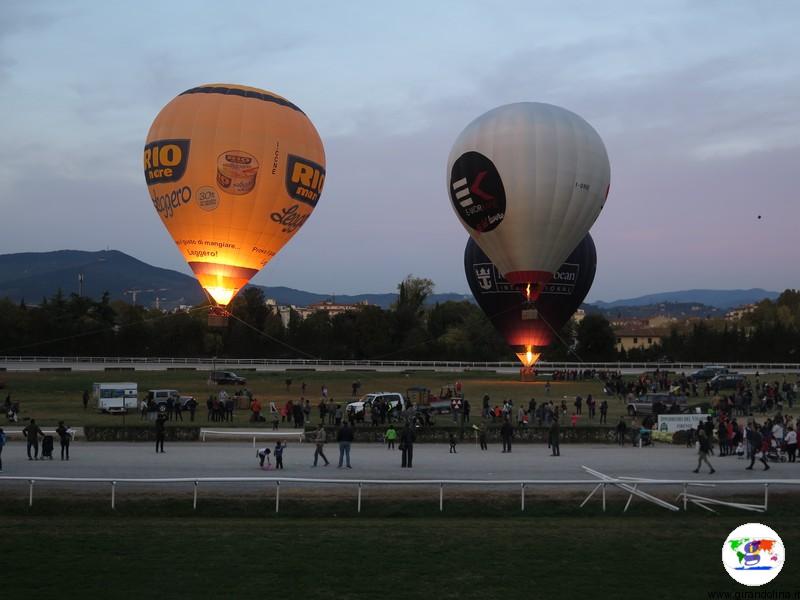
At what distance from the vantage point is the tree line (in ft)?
344

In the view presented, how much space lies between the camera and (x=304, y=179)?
51281 millimetres

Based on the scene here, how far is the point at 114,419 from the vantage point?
4481 cm

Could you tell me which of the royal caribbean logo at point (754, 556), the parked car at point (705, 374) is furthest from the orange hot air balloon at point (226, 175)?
the parked car at point (705, 374)

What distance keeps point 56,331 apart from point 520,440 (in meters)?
81.0

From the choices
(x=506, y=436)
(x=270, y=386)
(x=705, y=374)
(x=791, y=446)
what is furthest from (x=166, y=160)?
(x=705, y=374)

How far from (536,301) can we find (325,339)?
48210 mm

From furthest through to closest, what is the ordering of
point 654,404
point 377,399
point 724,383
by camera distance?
point 724,383, point 654,404, point 377,399

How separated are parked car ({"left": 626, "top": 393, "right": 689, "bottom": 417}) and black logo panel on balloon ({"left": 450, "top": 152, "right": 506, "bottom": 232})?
44.0 feet

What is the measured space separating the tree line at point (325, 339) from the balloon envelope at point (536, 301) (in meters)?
27.9

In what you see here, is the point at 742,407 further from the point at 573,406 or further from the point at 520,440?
the point at 520,440

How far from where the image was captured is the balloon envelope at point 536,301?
228 feet

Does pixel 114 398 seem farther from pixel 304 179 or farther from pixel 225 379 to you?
pixel 225 379

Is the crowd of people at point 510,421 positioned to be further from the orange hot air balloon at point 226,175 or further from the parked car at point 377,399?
the orange hot air balloon at point 226,175

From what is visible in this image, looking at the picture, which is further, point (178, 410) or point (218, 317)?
point (218, 317)
